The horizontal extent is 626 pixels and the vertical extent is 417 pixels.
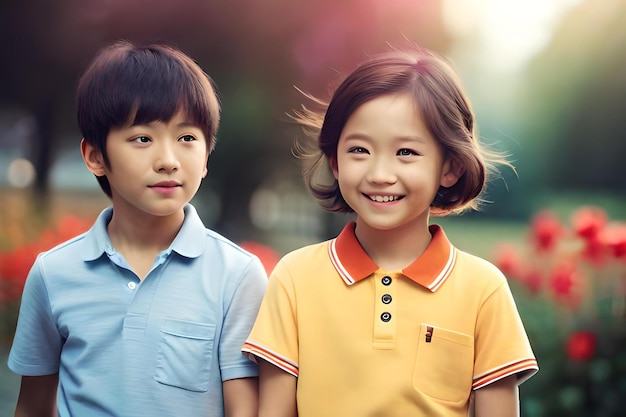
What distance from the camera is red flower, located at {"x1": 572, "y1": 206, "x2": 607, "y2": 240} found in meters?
3.19

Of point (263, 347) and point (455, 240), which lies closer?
point (263, 347)

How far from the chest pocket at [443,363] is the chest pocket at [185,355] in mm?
503

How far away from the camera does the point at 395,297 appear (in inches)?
78.7

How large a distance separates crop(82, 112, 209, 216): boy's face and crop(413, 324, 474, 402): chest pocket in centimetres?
64

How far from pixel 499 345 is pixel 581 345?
1331 mm

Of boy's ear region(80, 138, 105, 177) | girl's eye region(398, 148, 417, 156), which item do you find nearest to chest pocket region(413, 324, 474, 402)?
girl's eye region(398, 148, 417, 156)

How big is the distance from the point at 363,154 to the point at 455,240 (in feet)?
4.42

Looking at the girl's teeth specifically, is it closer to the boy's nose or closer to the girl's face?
the girl's face

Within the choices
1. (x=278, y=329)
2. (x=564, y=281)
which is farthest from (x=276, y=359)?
(x=564, y=281)

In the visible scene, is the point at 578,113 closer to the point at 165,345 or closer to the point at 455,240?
the point at 455,240

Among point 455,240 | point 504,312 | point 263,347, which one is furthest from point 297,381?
point 455,240

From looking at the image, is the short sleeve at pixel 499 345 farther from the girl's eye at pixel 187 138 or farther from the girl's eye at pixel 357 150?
the girl's eye at pixel 187 138

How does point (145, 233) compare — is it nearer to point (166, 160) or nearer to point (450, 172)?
point (166, 160)

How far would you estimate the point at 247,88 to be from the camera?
3248mm
